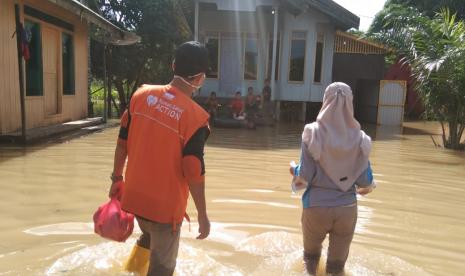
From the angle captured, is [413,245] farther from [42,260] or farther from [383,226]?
[42,260]

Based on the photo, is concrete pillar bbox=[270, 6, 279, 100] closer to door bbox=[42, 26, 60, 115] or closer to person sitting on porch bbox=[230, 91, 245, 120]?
person sitting on porch bbox=[230, 91, 245, 120]

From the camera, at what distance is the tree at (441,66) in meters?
10.4

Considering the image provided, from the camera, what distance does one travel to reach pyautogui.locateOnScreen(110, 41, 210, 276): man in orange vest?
250cm

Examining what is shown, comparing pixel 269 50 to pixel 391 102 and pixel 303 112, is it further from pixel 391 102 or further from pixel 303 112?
Answer: pixel 391 102

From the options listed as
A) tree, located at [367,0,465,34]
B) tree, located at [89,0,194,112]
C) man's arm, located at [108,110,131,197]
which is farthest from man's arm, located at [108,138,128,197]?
tree, located at [367,0,465,34]

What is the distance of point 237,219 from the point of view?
194 inches

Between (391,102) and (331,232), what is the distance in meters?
16.3

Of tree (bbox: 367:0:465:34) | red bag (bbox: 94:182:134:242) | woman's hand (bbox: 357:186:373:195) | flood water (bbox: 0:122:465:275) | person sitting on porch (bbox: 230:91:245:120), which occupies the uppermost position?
tree (bbox: 367:0:465:34)

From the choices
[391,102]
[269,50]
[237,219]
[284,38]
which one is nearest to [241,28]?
[269,50]

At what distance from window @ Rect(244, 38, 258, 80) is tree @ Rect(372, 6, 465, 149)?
746cm

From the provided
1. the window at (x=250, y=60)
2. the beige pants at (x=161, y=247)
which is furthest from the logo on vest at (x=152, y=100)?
the window at (x=250, y=60)

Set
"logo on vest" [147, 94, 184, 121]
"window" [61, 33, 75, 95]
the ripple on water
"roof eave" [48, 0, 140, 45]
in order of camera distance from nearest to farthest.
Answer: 1. "logo on vest" [147, 94, 184, 121]
2. the ripple on water
3. "roof eave" [48, 0, 140, 45]
4. "window" [61, 33, 75, 95]

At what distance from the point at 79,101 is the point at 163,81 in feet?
26.4

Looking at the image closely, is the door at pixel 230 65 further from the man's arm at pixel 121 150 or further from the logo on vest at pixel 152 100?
the logo on vest at pixel 152 100
